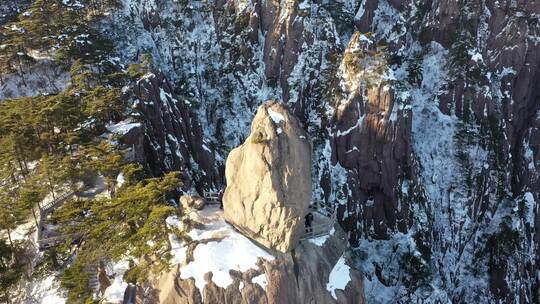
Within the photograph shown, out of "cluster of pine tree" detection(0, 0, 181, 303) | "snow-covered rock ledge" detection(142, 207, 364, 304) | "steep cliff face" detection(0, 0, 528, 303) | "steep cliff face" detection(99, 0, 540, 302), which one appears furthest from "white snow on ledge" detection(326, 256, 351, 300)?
"steep cliff face" detection(99, 0, 540, 302)

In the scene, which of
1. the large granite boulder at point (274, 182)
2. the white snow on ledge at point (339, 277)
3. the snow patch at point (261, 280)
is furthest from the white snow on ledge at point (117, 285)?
the white snow on ledge at point (339, 277)

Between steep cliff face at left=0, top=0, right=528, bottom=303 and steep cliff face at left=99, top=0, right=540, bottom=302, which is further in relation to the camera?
steep cliff face at left=99, top=0, right=540, bottom=302

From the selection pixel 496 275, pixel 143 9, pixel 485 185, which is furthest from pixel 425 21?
pixel 143 9

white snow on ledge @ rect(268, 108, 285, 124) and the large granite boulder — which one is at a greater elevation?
white snow on ledge @ rect(268, 108, 285, 124)

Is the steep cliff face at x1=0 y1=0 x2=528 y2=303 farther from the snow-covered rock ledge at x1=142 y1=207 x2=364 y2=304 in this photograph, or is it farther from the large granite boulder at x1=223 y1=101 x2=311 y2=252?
the large granite boulder at x1=223 y1=101 x2=311 y2=252

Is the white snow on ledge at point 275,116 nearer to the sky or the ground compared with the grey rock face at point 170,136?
nearer to the sky

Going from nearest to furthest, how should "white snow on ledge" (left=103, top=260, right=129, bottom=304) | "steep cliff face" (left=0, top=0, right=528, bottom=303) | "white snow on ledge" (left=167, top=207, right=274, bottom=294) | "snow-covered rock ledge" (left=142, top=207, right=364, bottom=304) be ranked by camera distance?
"snow-covered rock ledge" (left=142, top=207, right=364, bottom=304) → "white snow on ledge" (left=167, top=207, right=274, bottom=294) → "white snow on ledge" (left=103, top=260, right=129, bottom=304) → "steep cliff face" (left=0, top=0, right=528, bottom=303)

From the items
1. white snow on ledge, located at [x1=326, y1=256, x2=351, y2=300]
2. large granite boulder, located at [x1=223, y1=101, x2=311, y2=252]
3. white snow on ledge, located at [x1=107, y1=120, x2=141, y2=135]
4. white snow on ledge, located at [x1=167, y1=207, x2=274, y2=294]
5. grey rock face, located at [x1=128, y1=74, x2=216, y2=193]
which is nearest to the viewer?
white snow on ledge, located at [x1=167, y1=207, x2=274, y2=294]

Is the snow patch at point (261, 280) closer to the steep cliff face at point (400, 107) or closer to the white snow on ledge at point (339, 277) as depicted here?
the white snow on ledge at point (339, 277)
